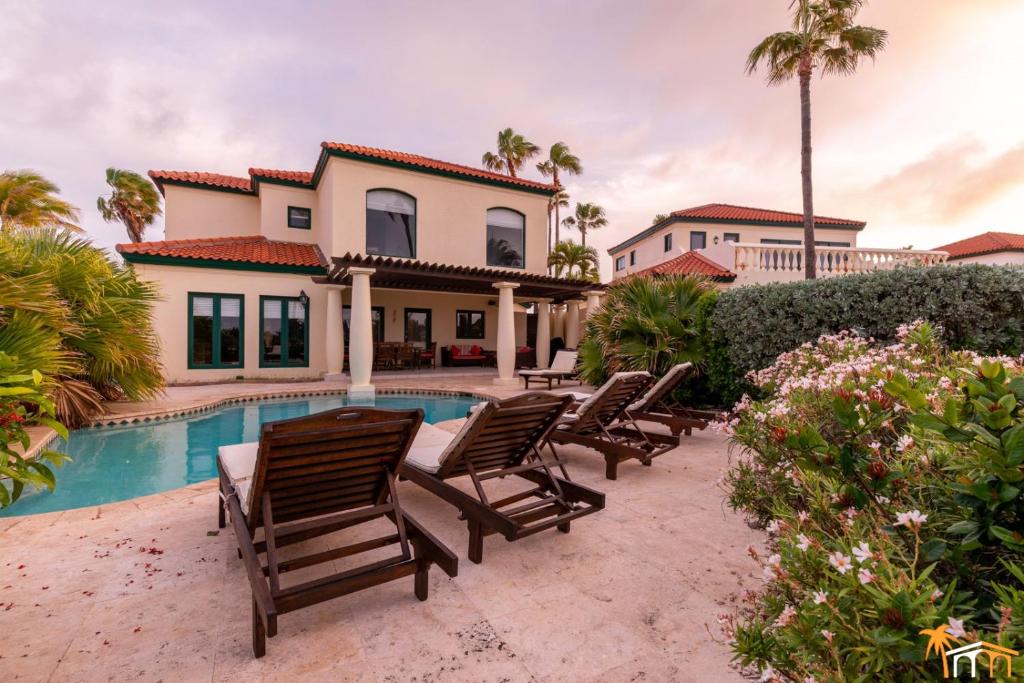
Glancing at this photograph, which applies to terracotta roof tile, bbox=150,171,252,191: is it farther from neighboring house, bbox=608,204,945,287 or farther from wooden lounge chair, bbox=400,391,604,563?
wooden lounge chair, bbox=400,391,604,563

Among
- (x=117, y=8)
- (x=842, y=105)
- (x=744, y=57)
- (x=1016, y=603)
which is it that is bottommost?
(x=1016, y=603)

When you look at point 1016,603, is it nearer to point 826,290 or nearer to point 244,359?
point 826,290

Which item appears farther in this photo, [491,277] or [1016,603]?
[491,277]

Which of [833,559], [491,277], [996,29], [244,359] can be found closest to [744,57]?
[996,29]

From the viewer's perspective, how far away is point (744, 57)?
49.6 feet

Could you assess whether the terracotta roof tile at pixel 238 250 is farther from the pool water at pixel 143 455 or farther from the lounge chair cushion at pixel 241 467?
the lounge chair cushion at pixel 241 467

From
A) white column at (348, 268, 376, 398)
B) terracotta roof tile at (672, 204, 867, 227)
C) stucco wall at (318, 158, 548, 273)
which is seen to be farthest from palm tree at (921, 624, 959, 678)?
terracotta roof tile at (672, 204, 867, 227)

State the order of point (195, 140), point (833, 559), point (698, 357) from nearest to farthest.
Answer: point (833, 559)
point (698, 357)
point (195, 140)

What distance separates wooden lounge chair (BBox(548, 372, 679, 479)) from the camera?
16.5 feet

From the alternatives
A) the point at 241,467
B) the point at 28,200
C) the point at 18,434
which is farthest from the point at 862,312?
the point at 28,200

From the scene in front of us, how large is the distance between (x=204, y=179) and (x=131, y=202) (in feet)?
47.0

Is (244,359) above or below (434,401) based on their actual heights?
above

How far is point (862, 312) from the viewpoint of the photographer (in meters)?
7.06

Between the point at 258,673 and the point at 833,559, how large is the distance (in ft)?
8.26
